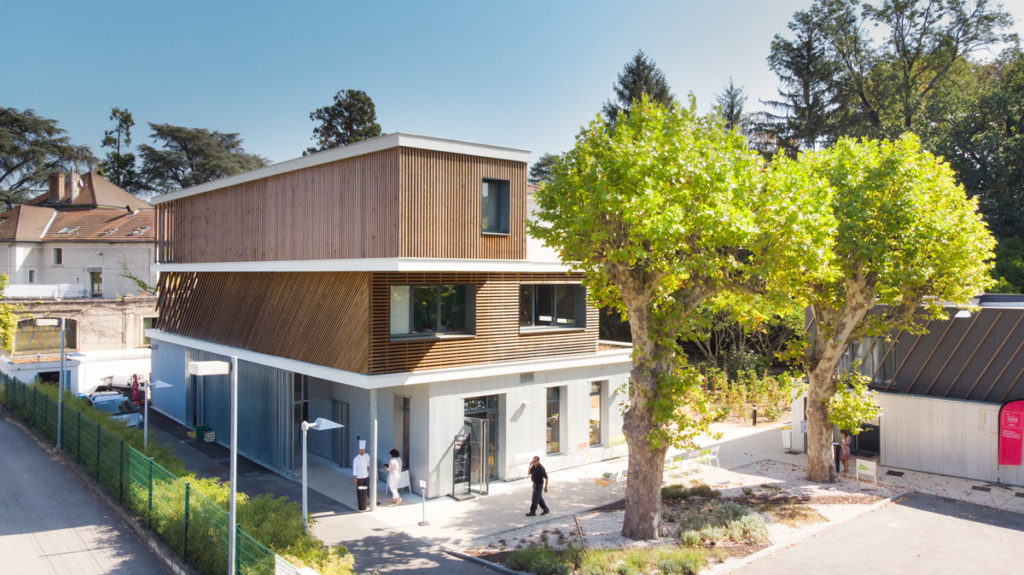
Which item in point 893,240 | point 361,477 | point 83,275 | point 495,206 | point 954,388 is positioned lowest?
point 361,477

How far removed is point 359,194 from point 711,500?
10889 mm

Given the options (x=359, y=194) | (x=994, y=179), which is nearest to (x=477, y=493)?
(x=359, y=194)

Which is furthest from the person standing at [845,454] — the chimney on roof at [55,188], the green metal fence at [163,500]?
the chimney on roof at [55,188]

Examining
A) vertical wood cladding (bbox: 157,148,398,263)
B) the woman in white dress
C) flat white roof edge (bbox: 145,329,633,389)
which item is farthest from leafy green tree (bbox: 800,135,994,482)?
the woman in white dress

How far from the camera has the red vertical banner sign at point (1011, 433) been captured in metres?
17.5

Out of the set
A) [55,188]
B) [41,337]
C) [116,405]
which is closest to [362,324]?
[116,405]

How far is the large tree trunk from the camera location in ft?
43.5

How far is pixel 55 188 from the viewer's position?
4875 centimetres

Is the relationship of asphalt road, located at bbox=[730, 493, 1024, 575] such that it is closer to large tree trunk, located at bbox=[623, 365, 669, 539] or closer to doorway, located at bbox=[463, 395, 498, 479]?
large tree trunk, located at bbox=[623, 365, 669, 539]

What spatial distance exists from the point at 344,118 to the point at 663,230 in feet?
163

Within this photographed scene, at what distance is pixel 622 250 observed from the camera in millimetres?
11945

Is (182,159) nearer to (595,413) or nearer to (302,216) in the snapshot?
(302,216)

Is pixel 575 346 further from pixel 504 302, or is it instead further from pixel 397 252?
pixel 397 252

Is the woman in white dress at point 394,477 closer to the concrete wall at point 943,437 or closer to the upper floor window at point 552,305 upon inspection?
the upper floor window at point 552,305
